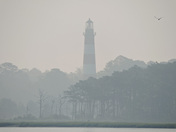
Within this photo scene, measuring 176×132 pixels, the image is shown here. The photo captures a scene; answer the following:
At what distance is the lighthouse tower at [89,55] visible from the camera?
159500mm

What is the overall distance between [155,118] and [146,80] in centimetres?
1161

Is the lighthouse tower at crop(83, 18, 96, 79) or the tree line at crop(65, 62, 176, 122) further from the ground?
the lighthouse tower at crop(83, 18, 96, 79)

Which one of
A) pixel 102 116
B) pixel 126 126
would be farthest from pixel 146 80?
pixel 126 126

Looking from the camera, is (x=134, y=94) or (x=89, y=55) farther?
(x=89, y=55)

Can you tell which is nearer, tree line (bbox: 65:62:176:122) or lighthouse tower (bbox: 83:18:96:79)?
tree line (bbox: 65:62:176:122)

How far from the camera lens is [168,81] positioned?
134 m

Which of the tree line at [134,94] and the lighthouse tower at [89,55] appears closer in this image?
the tree line at [134,94]

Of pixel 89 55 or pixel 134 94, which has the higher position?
pixel 89 55

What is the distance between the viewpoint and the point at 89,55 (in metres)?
159

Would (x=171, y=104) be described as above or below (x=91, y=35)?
below

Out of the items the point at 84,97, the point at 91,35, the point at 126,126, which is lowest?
the point at 126,126

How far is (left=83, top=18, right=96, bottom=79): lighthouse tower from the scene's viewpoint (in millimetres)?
159500

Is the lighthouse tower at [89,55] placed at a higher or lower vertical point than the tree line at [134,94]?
higher

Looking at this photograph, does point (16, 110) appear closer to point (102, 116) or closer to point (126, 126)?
point (102, 116)
